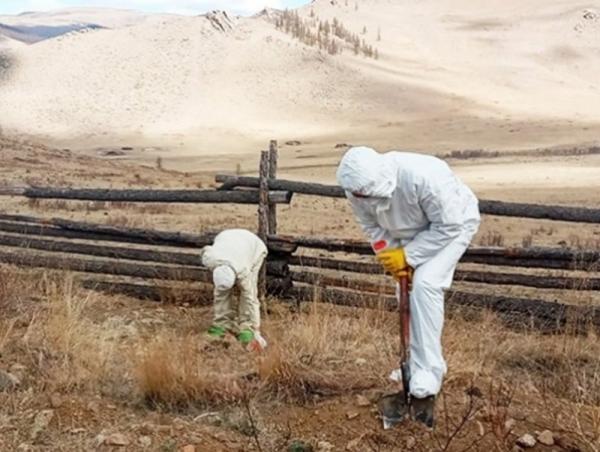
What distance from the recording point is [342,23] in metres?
54.0

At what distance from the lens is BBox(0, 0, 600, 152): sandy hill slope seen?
108 feet

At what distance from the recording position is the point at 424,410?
11.8 ft

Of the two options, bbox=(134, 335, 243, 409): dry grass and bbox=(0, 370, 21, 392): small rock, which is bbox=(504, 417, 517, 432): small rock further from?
bbox=(0, 370, 21, 392): small rock

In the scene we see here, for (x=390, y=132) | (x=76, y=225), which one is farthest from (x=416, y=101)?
(x=76, y=225)

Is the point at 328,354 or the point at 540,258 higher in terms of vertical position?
the point at 540,258

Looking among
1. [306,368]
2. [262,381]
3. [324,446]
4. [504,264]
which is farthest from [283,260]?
[324,446]

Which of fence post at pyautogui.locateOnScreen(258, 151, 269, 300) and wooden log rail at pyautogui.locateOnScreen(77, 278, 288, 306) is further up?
fence post at pyautogui.locateOnScreen(258, 151, 269, 300)

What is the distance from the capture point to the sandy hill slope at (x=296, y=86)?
108ft

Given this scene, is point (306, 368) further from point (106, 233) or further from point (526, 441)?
point (106, 233)

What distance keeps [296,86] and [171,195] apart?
3264cm

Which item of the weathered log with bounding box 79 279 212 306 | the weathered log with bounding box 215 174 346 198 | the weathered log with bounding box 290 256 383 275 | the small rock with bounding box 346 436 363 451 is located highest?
the weathered log with bounding box 215 174 346 198

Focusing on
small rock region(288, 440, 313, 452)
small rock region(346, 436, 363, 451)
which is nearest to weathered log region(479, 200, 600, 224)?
small rock region(346, 436, 363, 451)

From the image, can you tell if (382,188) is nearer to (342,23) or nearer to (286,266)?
(286,266)

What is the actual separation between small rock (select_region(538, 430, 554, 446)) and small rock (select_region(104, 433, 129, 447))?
1653 millimetres
